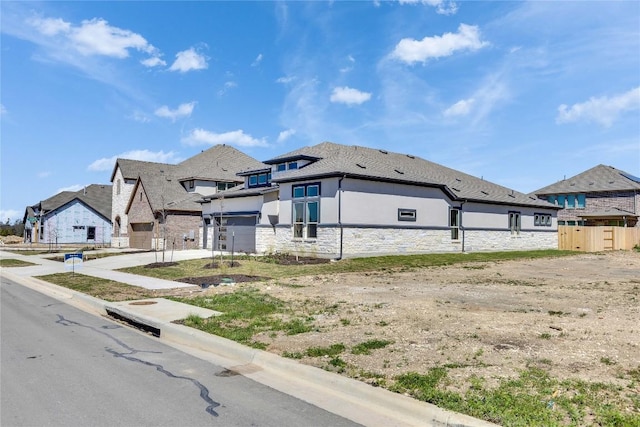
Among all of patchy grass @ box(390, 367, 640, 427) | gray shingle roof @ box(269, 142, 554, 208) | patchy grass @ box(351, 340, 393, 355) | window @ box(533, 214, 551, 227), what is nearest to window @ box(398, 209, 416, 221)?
gray shingle roof @ box(269, 142, 554, 208)

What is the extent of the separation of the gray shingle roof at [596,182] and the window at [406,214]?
33245mm

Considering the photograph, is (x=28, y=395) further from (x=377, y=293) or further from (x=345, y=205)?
(x=345, y=205)

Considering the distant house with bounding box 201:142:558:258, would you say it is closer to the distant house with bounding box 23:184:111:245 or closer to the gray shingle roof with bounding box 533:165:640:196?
the gray shingle roof with bounding box 533:165:640:196

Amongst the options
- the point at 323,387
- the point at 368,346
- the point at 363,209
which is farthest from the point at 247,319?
the point at 363,209

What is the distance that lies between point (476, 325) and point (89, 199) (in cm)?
6312

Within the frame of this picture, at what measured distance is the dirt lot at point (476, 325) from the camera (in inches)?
247

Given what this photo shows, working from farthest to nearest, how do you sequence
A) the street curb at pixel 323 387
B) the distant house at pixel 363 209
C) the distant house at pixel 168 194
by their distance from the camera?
the distant house at pixel 168 194 → the distant house at pixel 363 209 → the street curb at pixel 323 387

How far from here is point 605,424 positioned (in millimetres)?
4320

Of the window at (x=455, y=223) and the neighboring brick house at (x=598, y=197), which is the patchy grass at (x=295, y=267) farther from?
the neighboring brick house at (x=598, y=197)

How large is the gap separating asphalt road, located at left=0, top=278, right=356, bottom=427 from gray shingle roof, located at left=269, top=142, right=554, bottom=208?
57.9ft

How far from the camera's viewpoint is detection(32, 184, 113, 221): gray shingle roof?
58.6 m

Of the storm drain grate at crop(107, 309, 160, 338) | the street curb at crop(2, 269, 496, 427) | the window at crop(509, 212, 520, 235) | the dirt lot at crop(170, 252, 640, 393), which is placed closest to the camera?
the street curb at crop(2, 269, 496, 427)

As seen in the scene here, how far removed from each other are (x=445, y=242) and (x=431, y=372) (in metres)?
25.7

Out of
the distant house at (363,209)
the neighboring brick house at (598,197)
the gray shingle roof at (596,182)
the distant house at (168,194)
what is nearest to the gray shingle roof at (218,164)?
the distant house at (168,194)
